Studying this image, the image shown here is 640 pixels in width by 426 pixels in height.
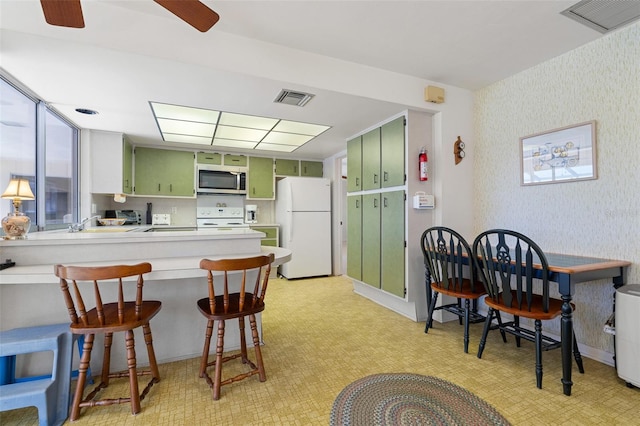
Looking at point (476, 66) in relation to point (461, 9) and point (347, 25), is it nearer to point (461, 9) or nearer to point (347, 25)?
point (461, 9)

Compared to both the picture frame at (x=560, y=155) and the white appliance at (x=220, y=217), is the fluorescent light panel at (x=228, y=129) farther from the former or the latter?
the picture frame at (x=560, y=155)

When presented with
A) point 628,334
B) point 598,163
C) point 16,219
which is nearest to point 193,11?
point 16,219

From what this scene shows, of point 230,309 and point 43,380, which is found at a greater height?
point 230,309

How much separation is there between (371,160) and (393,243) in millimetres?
1066

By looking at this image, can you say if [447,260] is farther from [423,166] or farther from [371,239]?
[371,239]

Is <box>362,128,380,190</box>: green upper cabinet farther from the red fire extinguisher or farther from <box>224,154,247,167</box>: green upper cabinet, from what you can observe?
<box>224,154,247,167</box>: green upper cabinet

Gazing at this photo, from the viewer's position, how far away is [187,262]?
1.94m

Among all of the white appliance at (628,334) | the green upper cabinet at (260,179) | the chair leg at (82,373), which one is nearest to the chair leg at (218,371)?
the chair leg at (82,373)

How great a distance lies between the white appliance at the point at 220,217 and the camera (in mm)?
4961

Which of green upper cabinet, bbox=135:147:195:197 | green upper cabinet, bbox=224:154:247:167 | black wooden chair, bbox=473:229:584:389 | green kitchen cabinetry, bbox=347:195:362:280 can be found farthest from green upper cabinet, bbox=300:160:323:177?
black wooden chair, bbox=473:229:584:389

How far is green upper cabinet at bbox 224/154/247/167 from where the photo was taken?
5.00 m

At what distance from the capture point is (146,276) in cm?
169

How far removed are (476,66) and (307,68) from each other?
5.15 ft

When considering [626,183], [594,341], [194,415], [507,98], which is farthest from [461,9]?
[194,415]
